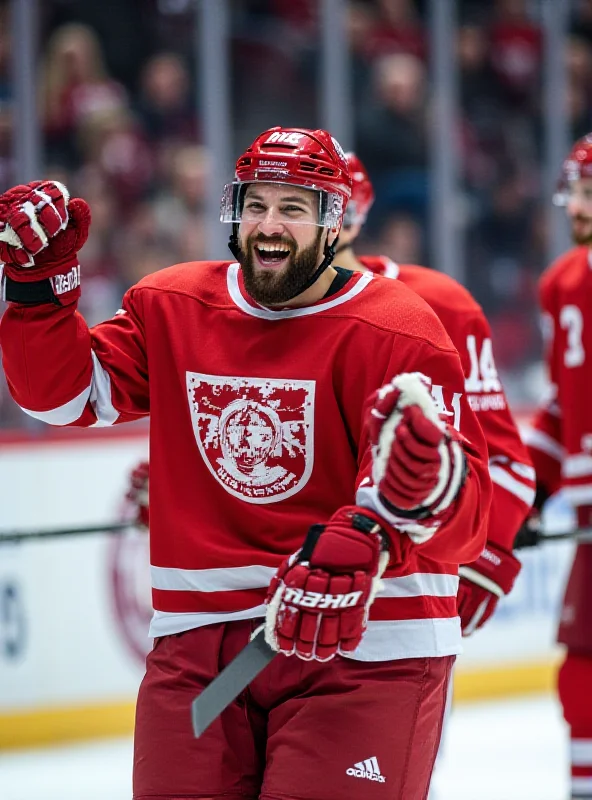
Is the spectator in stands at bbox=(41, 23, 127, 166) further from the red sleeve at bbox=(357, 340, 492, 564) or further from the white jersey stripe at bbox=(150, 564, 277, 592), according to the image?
the red sleeve at bbox=(357, 340, 492, 564)

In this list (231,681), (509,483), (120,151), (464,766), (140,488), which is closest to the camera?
(231,681)

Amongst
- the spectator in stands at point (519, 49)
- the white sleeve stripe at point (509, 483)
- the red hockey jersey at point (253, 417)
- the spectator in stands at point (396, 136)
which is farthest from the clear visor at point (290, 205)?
the spectator in stands at point (519, 49)

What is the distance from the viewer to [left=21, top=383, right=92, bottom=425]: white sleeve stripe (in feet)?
7.11

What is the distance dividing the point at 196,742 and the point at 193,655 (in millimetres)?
131

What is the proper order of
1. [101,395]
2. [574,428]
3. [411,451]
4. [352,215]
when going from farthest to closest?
[574,428], [352,215], [101,395], [411,451]

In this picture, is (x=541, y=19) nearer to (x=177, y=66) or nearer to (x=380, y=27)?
(x=380, y=27)

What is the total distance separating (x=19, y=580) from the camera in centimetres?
452

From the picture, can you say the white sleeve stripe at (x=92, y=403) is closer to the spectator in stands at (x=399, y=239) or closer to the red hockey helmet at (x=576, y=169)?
the red hockey helmet at (x=576, y=169)

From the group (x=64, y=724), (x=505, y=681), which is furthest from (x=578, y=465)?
(x=505, y=681)

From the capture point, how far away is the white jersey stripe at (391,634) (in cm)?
208

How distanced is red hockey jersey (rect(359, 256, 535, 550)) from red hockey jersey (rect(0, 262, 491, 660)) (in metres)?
0.57

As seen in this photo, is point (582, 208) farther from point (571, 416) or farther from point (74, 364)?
point (74, 364)

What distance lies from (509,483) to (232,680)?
0.94 meters

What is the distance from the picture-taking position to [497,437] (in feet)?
9.12
